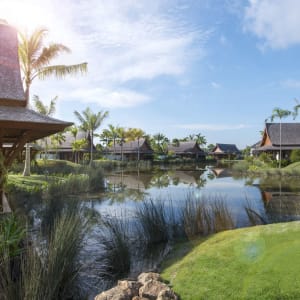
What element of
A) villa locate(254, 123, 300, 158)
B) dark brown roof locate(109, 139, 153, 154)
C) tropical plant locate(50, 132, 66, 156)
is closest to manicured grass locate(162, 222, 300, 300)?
tropical plant locate(50, 132, 66, 156)

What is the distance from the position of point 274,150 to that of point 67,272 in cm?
3375

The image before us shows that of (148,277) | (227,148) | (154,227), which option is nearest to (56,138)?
(154,227)

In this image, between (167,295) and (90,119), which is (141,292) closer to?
(167,295)

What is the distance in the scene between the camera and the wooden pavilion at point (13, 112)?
17.6 ft

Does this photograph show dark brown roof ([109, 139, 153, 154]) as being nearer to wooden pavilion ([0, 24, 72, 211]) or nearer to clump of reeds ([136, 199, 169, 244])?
wooden pavilion ([0, 24, 72, 211])

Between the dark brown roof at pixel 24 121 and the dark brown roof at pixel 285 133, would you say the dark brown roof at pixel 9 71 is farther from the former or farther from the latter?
the dark brown roof at pixel 285 133

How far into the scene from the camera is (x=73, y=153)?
1594 inches

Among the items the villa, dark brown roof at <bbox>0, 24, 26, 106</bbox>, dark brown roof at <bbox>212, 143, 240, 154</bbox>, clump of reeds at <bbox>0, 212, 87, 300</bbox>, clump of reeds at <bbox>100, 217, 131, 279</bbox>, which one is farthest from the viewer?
dark brown roof at <bbox>212, 143, 240, 154</bbox>

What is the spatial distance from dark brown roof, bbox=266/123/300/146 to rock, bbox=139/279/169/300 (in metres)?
33.0

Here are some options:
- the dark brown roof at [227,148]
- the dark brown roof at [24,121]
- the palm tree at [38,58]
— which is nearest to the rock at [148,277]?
the dark brown roof at [24,121]

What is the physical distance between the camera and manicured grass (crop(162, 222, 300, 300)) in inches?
141

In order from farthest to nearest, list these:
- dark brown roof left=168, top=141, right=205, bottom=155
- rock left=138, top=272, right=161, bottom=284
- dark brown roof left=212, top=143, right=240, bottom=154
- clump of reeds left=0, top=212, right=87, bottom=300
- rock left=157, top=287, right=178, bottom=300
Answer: dark brown roof left=212, top=143, right=240, bottom=154 → dark brown roof left=168, top=141, right=205, bottom=155 → rock left=138, top=272, right=161, bottom=284 → rock left=157, top=287, right=178, bottom=300 → clump of reeds left=0, top=212, right=87, bottom=300

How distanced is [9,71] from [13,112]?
1669mm

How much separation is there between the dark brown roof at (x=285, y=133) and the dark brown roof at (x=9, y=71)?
104ft
